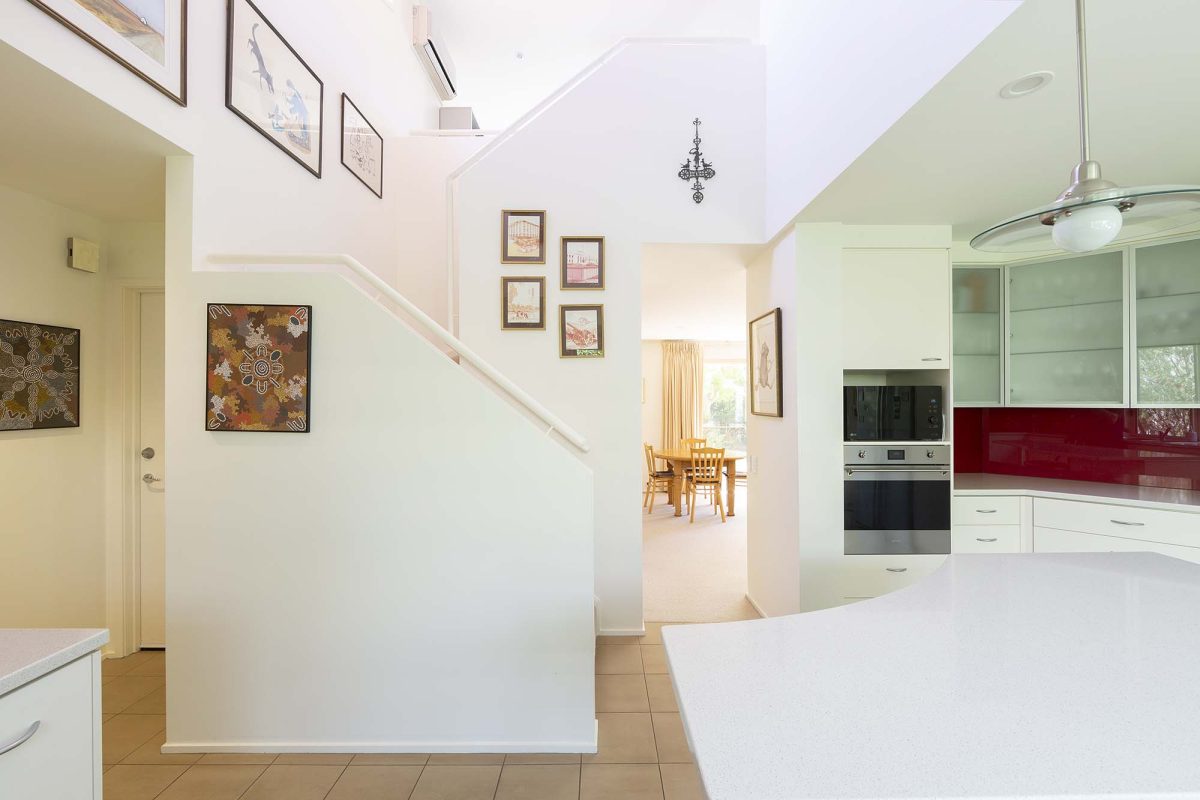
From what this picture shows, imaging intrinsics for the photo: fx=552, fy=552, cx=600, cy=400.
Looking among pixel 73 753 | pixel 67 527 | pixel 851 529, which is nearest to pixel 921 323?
pixel 851 529

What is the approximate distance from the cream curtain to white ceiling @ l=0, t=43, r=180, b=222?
721 cm

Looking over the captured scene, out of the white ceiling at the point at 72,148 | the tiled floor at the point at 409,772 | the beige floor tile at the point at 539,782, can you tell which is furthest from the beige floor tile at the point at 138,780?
the white ceiling at the point at 72,148

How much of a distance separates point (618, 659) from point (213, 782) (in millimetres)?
1855

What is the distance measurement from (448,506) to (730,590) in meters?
2.67

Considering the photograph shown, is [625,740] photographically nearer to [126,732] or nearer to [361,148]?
[126,732]

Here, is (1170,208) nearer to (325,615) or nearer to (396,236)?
(325,615)

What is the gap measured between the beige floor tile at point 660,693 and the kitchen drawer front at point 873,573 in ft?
3.57

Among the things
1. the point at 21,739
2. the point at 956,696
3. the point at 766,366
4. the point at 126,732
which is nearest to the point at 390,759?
the point at 126,732

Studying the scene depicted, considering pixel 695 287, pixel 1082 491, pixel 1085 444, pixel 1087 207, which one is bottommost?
pixel 1082 491

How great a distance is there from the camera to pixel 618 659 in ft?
10.1

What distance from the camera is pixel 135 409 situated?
9.88ft

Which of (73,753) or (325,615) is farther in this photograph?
(325,615)

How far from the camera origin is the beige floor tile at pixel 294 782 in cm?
198

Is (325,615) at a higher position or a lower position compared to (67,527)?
lower
